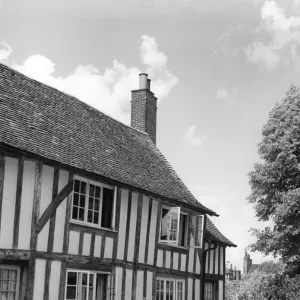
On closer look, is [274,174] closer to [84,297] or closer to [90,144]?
[90,144]

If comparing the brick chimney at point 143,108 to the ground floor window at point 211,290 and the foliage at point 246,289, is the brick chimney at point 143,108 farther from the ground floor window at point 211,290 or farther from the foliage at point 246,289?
the foliage at point 246,289

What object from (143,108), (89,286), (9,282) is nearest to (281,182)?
(143,108)

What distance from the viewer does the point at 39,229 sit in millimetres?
12844

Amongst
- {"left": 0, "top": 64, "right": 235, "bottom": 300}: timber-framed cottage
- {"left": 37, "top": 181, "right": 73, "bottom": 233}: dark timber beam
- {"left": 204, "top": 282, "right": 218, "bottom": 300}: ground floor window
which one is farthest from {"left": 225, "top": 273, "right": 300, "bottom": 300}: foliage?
{"left": 37, "top": 181, "right": 73, "bottom": 233}: dark timber beam

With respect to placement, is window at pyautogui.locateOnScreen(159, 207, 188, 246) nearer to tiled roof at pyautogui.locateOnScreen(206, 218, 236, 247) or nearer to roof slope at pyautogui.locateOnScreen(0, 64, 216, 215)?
roof slope at pyautogui.locateOnScreen(0, 64, 216, 215)

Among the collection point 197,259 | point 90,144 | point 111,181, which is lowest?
point 197,259

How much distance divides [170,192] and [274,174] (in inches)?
171

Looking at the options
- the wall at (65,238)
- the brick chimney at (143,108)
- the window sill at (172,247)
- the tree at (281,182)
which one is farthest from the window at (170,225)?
the brick chimney at (143,108)

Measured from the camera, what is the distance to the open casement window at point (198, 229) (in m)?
19.2

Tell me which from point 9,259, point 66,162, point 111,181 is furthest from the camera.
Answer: point 111,181

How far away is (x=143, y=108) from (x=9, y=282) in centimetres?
1188

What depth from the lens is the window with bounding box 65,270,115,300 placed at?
45.8ft

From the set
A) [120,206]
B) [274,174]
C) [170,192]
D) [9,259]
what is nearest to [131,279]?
[120,206]

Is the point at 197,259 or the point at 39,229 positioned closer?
the point at 39,229
